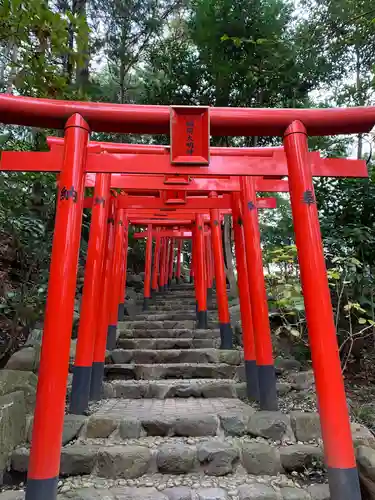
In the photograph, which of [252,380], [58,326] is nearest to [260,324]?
[252,380]

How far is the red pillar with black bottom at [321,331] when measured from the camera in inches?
92.0

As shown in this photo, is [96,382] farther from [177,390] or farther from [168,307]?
[168,307]

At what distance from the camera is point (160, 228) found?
12.6 meters

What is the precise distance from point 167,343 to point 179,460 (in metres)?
3.31

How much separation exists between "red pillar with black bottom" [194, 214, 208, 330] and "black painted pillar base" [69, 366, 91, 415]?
3.98m

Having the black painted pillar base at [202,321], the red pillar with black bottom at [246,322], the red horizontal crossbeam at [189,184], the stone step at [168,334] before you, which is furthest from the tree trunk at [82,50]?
the black painted pillar base at [202,321]

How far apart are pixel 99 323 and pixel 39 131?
367cm

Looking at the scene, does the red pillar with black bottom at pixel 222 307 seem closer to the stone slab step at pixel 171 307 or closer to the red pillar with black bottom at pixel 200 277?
the red pillar with black bottom at pixel 200 277

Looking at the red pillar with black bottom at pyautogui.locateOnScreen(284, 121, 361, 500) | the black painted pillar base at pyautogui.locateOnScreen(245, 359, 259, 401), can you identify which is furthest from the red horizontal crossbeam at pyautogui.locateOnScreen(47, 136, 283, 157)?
the black painted pillar base at pyautogui.locateOnScreen(245, 359, 259, 401)

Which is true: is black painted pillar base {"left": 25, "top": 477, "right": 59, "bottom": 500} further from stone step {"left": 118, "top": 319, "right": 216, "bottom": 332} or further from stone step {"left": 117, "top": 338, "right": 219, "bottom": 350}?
stone step {"left": 118, "top": 319, "right": 216, "bottom": 332}

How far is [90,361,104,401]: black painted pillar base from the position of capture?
178 inches

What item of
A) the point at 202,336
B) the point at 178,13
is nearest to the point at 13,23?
the point at 202,336

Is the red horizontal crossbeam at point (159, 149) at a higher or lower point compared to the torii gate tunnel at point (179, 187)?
higher

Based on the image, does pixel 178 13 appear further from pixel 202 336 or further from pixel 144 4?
pixel 202 336
